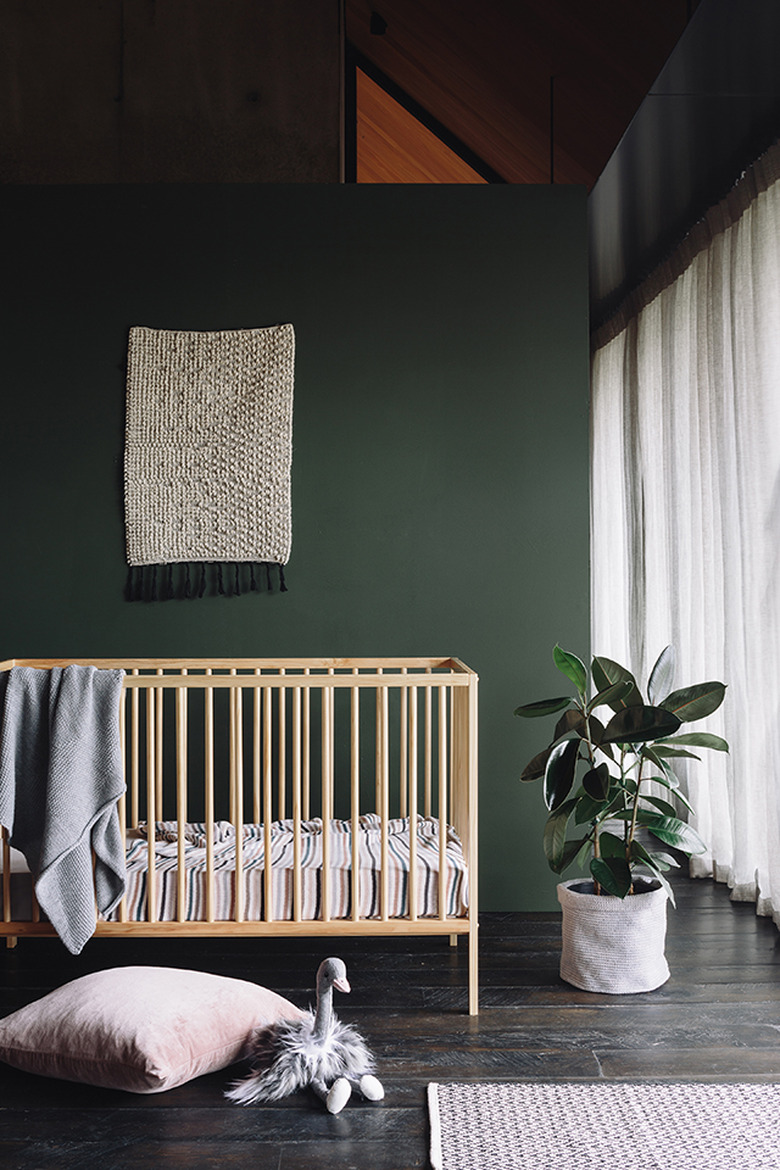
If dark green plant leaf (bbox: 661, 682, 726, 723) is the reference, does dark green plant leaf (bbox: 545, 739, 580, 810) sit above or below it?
below

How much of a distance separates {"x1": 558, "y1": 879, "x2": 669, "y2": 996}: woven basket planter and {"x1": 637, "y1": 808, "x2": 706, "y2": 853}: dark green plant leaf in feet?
0.50

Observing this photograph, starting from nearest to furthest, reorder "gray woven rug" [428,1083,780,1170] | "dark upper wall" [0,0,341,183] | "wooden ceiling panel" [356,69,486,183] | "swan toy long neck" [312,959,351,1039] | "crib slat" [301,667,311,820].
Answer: "gray woven rug" [428,1083,780,1170] < "swan toy long neck" [312,959,351,1039] < "crib slat" [301,667,311,820] < "dark upper wall" [0,0,341,183] < "wooden ceiling panel" [356,69,486,183]

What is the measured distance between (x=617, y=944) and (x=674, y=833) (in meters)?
0.31

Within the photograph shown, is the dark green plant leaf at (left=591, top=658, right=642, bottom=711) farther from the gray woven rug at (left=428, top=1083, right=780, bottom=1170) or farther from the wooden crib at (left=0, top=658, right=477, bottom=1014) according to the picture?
the gray woven rug at (left=428, top=1083, right=780, bottom=1170)

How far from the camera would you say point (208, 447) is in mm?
3123

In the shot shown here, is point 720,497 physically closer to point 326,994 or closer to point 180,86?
point 326,994

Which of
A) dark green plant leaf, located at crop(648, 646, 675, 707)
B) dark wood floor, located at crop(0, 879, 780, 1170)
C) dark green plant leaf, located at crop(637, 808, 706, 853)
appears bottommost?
dark wood floor, located at crop(0, 879, 780, 1170)

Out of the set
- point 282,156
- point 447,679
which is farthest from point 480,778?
point 282,156

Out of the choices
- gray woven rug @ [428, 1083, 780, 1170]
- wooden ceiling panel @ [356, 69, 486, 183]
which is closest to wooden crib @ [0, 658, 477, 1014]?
gray woven rug @ [428, 1083, 780, 1170]

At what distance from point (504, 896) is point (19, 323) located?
2413mm

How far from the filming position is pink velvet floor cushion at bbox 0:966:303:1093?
6.18 feet

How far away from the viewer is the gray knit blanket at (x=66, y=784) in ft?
7.37

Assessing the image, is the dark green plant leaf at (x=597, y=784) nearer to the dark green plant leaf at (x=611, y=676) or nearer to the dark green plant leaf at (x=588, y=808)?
the dark green plant leaf at (x=588, y=808)

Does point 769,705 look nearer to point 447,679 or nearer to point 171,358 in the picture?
point 447,679
